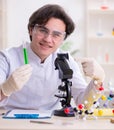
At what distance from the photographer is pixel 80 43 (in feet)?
14.7

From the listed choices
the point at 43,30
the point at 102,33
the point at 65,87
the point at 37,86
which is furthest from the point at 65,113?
the point at 102,33

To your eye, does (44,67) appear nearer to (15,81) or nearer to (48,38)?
(48,38)

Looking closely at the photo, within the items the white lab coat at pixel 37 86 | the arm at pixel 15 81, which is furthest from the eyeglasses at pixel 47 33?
the arm at pixel 15 81

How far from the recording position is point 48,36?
1.80 meters

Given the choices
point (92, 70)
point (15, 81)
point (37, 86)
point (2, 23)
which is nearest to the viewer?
point (15, 81)

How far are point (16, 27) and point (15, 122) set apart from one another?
327cm

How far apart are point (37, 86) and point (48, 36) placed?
0.32 metres

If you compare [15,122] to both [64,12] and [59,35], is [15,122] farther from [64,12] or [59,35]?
[64,12]

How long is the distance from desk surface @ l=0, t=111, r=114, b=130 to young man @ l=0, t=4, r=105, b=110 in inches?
13.3

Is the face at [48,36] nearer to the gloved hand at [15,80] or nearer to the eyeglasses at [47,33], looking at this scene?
the eyeglasses at [47,33]

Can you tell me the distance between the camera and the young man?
177 cm

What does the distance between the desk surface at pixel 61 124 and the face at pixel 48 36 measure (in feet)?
1.72

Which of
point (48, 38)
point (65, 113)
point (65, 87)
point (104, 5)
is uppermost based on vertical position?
point (104, 5)

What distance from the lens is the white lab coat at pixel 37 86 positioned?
73.5 inches
